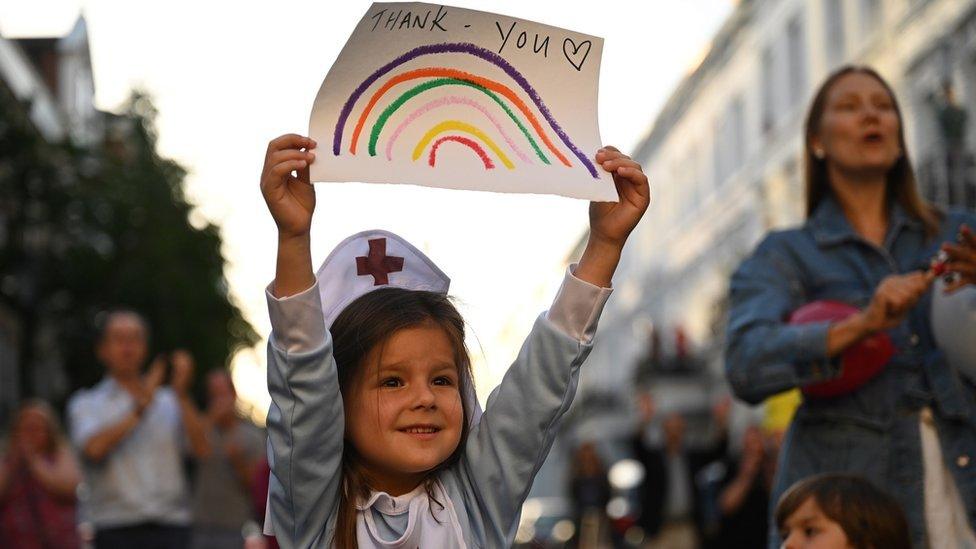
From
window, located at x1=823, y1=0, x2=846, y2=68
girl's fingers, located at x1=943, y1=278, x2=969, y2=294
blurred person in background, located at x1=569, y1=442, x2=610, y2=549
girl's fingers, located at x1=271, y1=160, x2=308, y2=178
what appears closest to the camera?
girl's fingers, located at x1=271, y1=160, x2=308, y2=178

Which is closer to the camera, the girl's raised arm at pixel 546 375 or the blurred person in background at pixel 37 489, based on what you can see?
the girl's raised arm at pixel 546 375

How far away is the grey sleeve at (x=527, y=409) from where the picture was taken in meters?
3.15

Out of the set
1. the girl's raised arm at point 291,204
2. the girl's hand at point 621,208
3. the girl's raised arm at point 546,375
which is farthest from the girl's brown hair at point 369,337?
the girl's hand at point 621,208

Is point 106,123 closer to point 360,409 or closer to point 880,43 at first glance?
point 880,43

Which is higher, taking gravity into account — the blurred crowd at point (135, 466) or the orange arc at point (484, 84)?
the orange arc at point (484, 84)

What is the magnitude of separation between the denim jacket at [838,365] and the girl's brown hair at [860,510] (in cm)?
16

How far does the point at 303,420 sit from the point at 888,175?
2306 mm

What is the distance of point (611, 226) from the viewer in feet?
10.4

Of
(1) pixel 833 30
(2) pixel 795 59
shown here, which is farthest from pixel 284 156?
(2) pixel 795 59

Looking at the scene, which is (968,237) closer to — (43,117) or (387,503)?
(387,503)

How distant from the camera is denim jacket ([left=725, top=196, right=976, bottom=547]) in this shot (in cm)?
422

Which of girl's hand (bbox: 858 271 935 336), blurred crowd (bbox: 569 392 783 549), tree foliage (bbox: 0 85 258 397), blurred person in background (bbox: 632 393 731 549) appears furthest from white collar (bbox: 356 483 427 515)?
tree foliage (bbox: 0 85 258 397)

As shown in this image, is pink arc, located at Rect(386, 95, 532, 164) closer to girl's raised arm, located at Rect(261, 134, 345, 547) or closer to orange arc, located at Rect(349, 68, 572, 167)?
orange arc, located at Rect(349, 68, 572, 167)

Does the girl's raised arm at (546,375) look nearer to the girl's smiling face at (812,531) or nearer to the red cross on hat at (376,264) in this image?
the red cross on hat at (376,264)
